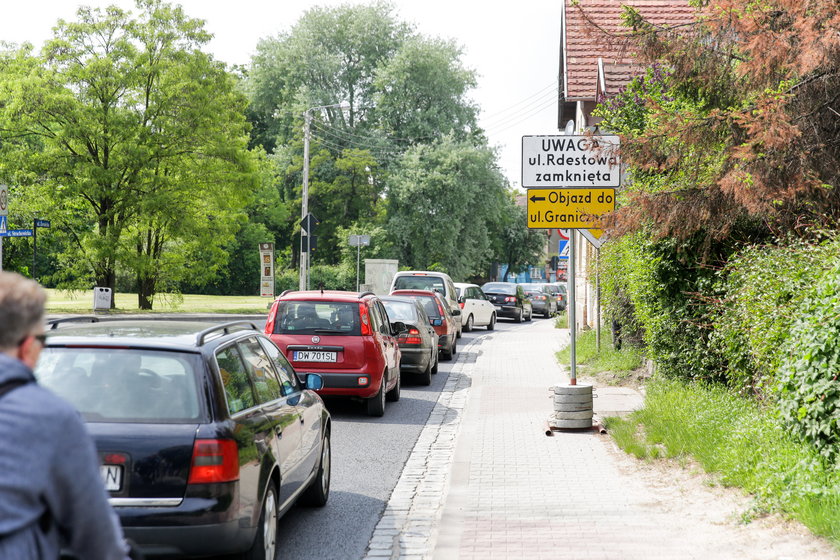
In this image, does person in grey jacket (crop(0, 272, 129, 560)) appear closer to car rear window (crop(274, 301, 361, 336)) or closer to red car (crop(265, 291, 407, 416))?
red car (crop(265, 291, 407, 416))

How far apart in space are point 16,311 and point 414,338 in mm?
13992

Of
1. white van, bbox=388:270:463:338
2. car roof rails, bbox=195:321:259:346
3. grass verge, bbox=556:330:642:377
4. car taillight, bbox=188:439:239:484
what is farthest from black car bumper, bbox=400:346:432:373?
car taillight, bbox=188:439:239:484

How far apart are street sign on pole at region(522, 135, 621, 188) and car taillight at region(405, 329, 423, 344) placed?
5.66m

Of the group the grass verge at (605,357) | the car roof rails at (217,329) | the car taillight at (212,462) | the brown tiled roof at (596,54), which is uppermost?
the brown tiled roof at (596,54)

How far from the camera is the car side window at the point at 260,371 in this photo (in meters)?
5.84

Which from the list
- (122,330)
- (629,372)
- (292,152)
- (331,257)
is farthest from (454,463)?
(331,257)

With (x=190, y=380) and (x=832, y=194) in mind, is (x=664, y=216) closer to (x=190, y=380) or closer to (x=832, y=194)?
(x=832, y=194)

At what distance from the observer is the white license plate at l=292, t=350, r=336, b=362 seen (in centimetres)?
1205

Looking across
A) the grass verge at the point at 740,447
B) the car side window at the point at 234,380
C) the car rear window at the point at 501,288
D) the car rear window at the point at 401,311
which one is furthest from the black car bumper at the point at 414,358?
the car rear window at the point at 501,288

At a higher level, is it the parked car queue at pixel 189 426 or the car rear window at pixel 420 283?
the car rear window at pixel 420 283

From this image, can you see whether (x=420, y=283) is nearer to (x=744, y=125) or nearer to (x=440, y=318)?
(x=440, y=318)

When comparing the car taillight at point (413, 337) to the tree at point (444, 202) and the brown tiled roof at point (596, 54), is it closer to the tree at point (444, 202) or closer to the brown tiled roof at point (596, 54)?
the brown tiled roof at point (596, 54)

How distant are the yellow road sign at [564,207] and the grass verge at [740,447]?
2.16 m

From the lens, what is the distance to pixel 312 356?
12.1 metres
